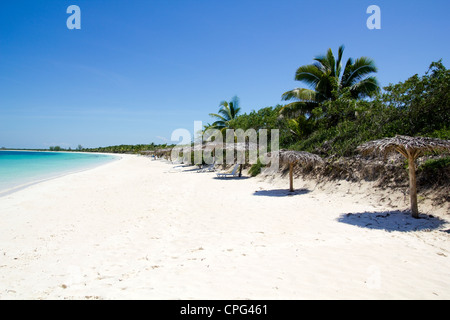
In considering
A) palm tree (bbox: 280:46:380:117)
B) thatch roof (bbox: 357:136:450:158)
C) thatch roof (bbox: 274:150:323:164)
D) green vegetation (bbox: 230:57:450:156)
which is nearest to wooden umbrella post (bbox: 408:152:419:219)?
thatch roof (bbox: 357:136:450:158)

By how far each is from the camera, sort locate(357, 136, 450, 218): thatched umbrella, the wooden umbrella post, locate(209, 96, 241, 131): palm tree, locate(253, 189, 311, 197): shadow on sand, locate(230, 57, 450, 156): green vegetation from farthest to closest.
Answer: locate(209, 96, 241, 131): palm tree, locate(253, 189, 311, 197): shadow on sand, locate(230, 57, 450, 156): green vegetation, the wooden umbrella post, locate(357, 136, 450, 218): thatched umbrella

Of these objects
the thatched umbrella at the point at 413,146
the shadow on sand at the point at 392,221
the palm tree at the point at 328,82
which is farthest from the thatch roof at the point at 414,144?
the palm tree at the point at 328,82

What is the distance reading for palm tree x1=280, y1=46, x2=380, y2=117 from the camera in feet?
43.2

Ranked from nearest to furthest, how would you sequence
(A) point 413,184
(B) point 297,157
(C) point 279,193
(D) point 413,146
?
1. (D) point 413,146
2. (A) point 413,184
3. (B) point 297,157
4. (C) point 279,193

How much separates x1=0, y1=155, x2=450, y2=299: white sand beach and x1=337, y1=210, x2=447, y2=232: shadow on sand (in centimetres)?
2

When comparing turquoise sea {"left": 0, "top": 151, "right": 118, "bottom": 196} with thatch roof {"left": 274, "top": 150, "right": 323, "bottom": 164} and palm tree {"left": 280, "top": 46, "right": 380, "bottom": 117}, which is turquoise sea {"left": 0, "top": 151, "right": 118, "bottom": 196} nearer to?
thatch roof {"left": 274, "top": 150, "right": 323, "bottom": 164}

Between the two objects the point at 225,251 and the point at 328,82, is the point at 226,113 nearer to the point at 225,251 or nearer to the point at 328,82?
the point at 328,82

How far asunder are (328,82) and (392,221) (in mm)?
10651

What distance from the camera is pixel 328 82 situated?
13.5 meters

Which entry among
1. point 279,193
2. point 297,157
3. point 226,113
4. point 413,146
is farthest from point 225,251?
point 226,113

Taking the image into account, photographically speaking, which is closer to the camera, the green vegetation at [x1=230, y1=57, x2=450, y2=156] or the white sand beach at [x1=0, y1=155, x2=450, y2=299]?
the white sand beach at [x1=0, y1=155, x2=450, y2=299]

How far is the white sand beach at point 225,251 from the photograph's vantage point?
265cm

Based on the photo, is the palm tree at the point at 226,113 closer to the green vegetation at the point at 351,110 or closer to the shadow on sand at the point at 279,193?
the green vegetation at the point at 351,110
